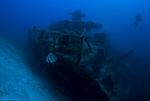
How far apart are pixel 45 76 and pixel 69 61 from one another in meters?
2.74

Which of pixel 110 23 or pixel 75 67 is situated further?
pixel 110 23

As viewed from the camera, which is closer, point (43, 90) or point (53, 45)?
point (43, 90)

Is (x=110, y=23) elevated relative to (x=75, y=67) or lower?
lower

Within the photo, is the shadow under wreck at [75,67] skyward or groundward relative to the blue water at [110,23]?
skyward

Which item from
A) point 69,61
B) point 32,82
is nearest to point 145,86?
point 69,61

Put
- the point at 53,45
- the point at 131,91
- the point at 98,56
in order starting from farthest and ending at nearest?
the point at 131,91
the point at 98,56
the point at 53,45

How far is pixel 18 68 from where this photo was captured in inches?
544

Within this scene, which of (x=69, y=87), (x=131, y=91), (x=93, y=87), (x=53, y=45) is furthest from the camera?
(x=131, y=91)

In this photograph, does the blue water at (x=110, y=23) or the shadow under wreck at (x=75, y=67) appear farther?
the blue water at (x=110, y=23)

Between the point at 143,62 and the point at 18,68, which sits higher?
the point at 18,68

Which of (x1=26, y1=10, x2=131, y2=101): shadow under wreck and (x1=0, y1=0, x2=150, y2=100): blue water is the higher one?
(x1=26, y1=10, x2=131, y2=101): shadow under wreck

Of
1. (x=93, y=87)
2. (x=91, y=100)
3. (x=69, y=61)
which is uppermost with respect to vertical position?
(x=69, y=61)

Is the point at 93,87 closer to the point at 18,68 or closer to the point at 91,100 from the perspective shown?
the point at 91,100

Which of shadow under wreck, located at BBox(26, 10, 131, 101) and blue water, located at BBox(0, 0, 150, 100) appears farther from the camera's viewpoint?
blue water, located at BBox(0, 0, 150, 100)
